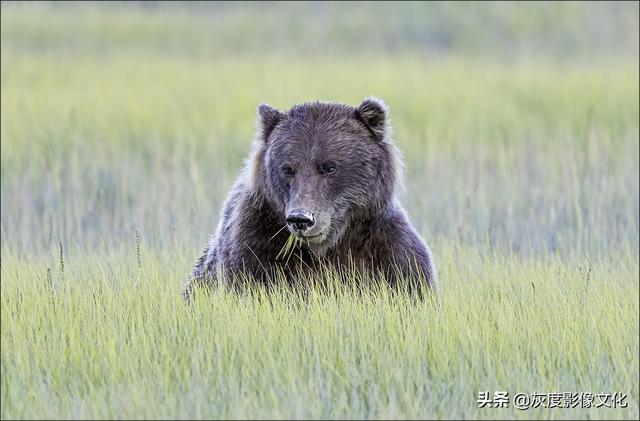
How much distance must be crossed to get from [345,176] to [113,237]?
4356 millimetres

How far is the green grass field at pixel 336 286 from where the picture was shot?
4789 millimetres

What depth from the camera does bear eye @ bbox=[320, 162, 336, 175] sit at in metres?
5.93

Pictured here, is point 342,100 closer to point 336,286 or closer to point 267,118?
point 267,118

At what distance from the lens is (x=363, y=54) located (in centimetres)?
1709

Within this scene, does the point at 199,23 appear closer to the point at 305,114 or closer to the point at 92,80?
the point at 92,80

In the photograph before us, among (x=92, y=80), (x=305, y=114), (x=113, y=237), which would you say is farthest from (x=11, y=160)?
(x=305, y=114)

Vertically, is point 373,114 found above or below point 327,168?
above

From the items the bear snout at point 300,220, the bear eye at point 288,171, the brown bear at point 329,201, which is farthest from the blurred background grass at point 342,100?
the bear snout at point 300,220

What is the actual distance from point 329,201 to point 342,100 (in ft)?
22.4

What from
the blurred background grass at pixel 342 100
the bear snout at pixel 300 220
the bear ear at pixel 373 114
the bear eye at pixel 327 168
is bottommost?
the blurred background grass at pixel 342 100

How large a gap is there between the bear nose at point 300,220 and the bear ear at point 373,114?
2.82 ft

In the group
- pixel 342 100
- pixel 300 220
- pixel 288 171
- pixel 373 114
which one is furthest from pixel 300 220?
pixel 342 100

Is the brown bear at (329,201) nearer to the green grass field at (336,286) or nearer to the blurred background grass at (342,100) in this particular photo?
the green grass field at (336,286)

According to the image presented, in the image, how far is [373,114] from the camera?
613 centimetres
